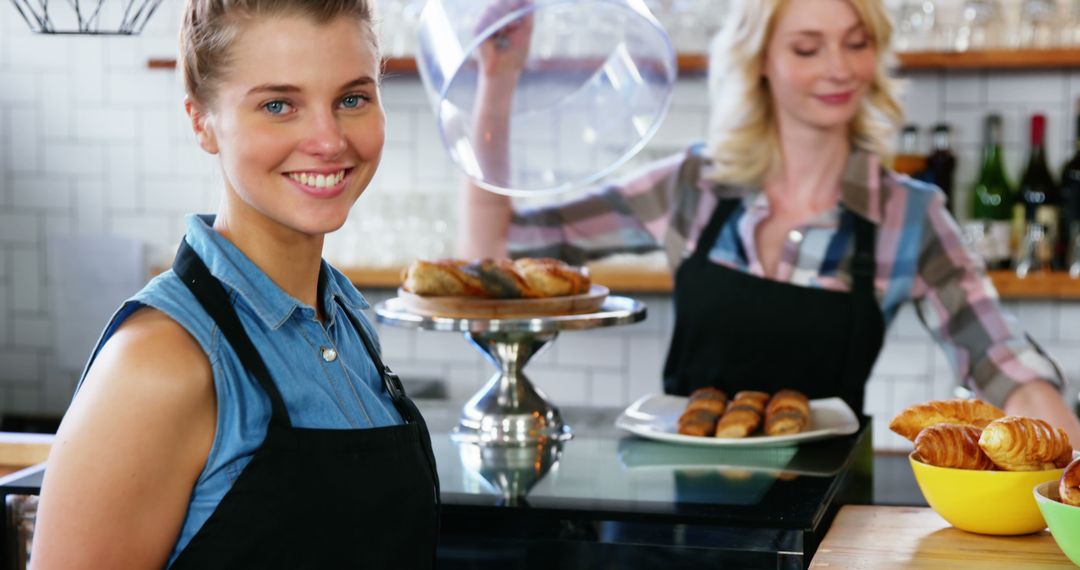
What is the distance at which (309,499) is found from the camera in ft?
4.43

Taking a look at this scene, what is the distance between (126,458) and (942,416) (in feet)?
3.43

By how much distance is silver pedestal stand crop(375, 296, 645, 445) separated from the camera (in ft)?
6.48

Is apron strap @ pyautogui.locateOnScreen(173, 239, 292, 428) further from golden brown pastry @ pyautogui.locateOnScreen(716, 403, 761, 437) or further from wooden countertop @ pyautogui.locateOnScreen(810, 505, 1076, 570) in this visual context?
golden brown pastry @ pyautogui.locateOnScreen(716, 403, 761, 437)

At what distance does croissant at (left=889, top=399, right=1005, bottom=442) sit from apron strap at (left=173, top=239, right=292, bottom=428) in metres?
0.81

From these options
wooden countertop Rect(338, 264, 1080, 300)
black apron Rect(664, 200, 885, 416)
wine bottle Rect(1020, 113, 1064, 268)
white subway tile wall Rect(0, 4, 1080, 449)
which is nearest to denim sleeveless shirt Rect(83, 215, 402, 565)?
black apron Rect(664, 200, 885, 416)

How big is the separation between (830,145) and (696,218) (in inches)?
12.8

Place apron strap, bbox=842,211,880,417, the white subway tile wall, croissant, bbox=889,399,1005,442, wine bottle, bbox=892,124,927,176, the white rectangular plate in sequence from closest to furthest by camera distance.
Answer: croissant, bbox=889,399,1005,442 → the white rectangular plate → apron strap, bbox=842,211,880,417 → wine bottle, bbox=892,124,927,176 → the white subway tile wall

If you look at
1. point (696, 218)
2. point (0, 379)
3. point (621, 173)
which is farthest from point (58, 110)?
point (696, 218)

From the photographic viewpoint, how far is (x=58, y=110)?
4746 millimetres

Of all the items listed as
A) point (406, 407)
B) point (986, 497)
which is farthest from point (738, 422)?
point (406, 407)

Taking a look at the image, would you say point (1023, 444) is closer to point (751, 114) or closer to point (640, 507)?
point (640, 507)

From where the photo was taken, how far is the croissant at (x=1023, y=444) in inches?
60.2

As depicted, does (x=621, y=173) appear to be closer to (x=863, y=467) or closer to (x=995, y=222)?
(x=995, y=222)

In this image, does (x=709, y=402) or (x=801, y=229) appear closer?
(x=709, y=402)
